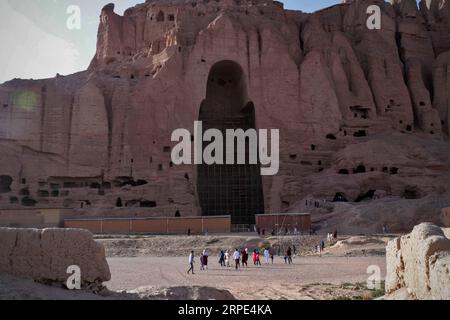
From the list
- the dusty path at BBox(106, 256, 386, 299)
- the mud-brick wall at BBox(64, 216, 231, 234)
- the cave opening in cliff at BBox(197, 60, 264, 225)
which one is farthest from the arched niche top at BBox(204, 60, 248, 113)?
the dusty path at BBox(106, 256, 386, 299)

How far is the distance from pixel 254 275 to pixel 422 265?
10748 millimetres

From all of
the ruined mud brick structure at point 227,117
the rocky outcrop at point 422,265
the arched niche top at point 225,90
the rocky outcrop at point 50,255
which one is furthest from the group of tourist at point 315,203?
the rocky outcrop at point 50,255

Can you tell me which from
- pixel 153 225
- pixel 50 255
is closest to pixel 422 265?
pixel 50 255

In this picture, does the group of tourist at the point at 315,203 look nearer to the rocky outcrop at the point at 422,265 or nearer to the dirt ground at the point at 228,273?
the dirt ground at the point at 228,273

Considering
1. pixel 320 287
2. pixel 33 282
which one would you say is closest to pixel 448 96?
pixel 320 287

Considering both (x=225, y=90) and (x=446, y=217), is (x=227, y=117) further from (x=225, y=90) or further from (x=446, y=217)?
(x=446, y=217)

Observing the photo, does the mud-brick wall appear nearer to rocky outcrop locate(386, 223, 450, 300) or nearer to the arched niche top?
the arched niche top

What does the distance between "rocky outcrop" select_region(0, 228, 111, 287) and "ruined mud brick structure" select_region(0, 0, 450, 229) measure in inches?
1006

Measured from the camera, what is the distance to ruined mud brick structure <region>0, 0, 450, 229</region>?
3956 centimetres

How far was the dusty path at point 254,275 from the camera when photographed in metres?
14.0

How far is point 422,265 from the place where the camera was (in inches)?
300

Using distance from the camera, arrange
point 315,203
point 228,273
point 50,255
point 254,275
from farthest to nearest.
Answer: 1. point 315,203
2. point 228,273
3. point 254,275
4. point 50,255

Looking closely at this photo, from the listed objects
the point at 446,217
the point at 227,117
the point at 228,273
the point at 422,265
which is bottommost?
the point at 228,273
